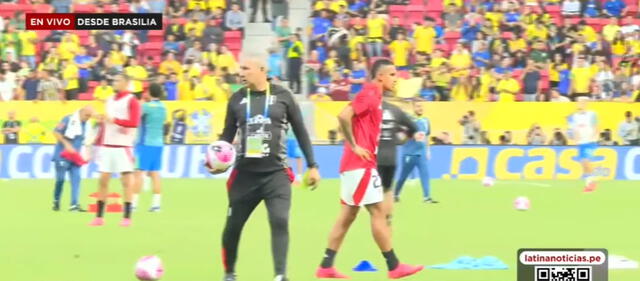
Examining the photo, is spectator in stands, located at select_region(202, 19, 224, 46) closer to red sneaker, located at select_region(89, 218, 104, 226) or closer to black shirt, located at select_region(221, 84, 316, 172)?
red sneaker, located at select_region(89, 218, 104, 226)

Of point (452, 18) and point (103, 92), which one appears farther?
point (452, 18)

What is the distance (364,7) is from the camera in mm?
Result: 36750

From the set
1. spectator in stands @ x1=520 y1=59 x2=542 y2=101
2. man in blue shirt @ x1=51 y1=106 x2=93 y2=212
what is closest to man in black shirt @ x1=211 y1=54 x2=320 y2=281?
man in blue shirt @ x1=51 y1=106 x2=93 y2=212

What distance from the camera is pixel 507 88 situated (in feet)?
108

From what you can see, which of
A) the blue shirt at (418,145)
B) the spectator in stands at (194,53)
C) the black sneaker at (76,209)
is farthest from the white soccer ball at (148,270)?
the spectator in stands at (194,53)

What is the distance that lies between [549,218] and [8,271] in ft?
30.6

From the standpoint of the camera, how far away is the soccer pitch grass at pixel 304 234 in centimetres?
1370

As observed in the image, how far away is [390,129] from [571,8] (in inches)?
869

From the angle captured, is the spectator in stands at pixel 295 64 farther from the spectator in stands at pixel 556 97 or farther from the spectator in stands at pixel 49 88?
the spectator in stands at pixel 556 97

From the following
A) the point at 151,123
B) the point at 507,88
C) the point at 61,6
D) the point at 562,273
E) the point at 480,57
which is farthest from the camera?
the point at 61,6

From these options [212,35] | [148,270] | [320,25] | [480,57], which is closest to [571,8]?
[480,57]

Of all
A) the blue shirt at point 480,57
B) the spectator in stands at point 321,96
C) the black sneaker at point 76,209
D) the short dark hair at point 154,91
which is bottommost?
the black sneaker at point 76,209

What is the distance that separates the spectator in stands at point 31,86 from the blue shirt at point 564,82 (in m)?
13.2

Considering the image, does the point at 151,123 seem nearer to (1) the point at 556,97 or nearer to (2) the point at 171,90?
(2) the point at 171,90
